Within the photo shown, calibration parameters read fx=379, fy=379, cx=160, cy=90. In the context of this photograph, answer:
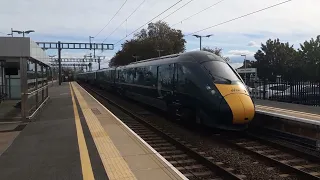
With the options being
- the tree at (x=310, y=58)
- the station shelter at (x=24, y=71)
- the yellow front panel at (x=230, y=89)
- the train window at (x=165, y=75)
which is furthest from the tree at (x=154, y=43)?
the yellow front panel at (x=230, y=89)

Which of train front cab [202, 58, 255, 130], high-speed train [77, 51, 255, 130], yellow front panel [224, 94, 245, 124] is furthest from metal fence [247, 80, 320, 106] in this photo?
yellow front panel [224, 94, 245, 124]

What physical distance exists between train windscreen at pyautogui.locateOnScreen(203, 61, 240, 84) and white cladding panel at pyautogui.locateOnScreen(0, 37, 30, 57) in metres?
6.44

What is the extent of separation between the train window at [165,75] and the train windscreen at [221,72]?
93.5 inches

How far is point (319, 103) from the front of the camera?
693 inches

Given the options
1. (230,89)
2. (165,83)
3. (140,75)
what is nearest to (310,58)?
(140,75)

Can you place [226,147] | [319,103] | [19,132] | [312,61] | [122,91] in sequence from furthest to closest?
[312,61]
[122,91]
[319,103]
[19,132]
[226,147]

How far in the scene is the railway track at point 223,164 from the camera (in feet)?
24.4

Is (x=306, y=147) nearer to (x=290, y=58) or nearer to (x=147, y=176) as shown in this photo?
(x=147, y=176)

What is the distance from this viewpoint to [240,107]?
1105cm

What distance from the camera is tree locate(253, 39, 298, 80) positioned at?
2628 inches

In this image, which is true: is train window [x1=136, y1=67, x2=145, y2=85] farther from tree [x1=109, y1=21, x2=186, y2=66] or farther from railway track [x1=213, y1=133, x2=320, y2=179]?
tree [x1=109, y1=21, x2=186, y2=66]

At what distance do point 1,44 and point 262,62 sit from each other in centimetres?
6270

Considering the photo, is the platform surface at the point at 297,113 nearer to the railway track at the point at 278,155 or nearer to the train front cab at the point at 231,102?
the railway track at the point at 278,155

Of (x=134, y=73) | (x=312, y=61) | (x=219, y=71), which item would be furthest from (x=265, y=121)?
(x=312, y=61)
